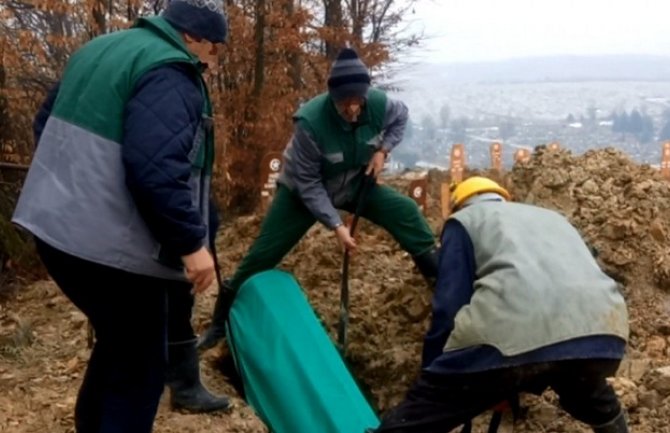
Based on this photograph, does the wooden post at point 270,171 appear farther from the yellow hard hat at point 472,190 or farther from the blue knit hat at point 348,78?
the yellow hard hat at point 472,190

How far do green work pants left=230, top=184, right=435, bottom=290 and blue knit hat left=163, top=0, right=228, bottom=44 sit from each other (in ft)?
6.59

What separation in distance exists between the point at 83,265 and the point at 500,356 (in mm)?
1380

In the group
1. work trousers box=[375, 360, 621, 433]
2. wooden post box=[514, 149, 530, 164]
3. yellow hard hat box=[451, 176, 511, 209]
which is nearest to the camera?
work trousers box=[375, 360, 621, 433]

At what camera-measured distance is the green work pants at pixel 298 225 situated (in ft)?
16.3

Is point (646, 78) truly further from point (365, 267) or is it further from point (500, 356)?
point (500, 356)

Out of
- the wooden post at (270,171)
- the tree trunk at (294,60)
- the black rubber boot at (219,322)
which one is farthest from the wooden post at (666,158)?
the black rubber boot at (219,322)

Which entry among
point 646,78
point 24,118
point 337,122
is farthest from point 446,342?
point 646,78

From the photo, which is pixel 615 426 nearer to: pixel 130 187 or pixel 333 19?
pixel 130 187

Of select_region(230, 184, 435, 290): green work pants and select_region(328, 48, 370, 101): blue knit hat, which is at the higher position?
select_region(328, 48, 370, 101): blue knit hat

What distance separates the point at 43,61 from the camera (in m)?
9.49

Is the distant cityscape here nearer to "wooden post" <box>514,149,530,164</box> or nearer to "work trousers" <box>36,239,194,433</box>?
"wooden post" <box>514,149,530,164</box>

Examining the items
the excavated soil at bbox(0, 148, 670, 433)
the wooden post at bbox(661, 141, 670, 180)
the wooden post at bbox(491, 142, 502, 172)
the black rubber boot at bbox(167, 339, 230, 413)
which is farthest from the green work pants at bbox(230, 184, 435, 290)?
the wooden post at bbox(491, 142, 502, 172)

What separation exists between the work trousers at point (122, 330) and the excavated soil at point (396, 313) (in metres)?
0.87

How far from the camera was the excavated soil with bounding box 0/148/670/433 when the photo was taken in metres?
4.34
